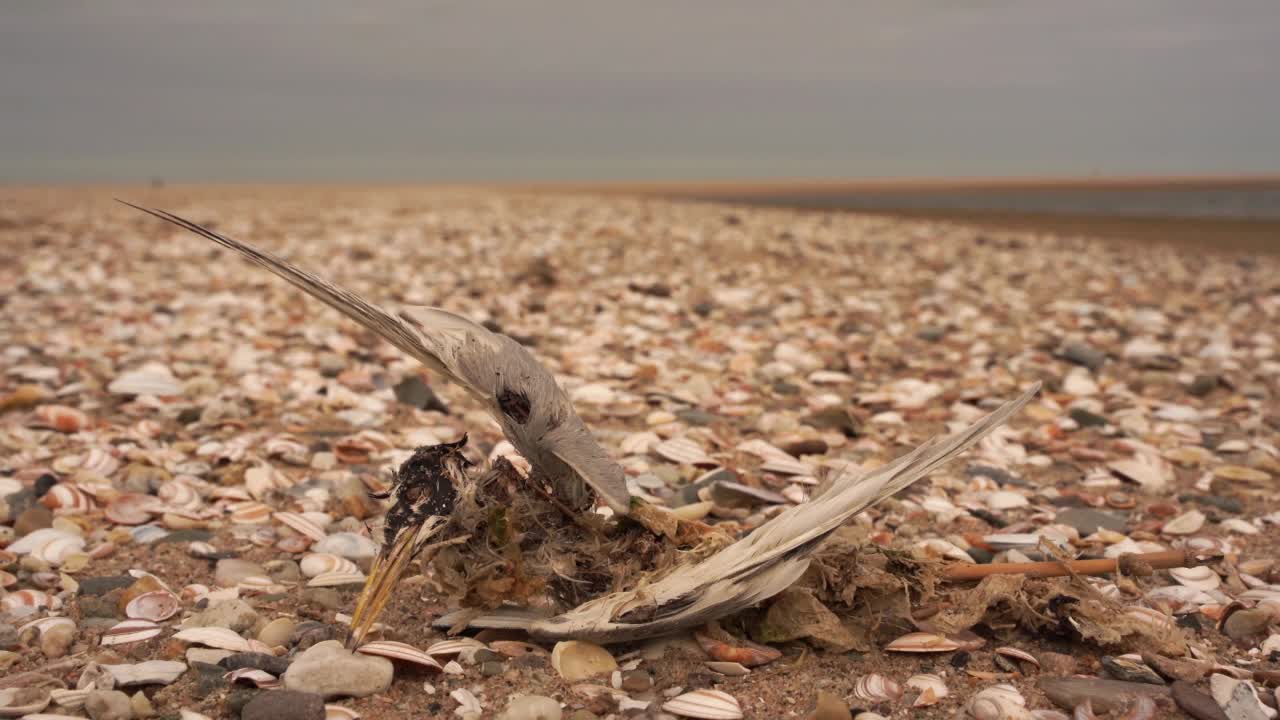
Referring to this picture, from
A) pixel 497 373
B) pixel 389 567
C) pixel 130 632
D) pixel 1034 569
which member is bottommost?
pixel 130 632

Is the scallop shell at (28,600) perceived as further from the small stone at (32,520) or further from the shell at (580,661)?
the shell at (580,661)

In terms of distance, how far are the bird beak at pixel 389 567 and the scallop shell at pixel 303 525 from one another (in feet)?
3.12

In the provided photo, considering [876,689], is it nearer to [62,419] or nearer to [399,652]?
[399,652]

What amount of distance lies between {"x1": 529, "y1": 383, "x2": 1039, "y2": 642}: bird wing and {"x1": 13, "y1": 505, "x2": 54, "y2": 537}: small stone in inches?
A: 74.3

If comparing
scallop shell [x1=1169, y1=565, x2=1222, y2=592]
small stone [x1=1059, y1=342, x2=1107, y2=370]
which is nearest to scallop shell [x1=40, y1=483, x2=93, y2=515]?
scallop shell [x1=1169, y1=565, x2=1222, y2=592]

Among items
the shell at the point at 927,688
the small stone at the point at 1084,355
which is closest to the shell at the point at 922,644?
the shell at the point at 927,688

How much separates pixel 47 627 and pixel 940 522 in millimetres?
2780

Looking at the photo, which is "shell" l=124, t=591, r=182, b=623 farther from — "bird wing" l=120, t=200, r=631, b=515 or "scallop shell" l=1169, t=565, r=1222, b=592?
"scallop shell" l=1169, t=565, r=1222, b=592

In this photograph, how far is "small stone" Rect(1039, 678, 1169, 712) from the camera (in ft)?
6.80

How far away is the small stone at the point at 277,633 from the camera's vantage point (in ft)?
7.73

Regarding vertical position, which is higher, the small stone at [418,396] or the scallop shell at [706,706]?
the small stone at [418,396]

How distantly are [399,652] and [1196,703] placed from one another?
182 cm

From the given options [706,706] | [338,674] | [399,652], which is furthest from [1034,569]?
[338,674]

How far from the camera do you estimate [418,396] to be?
4.58 meters
